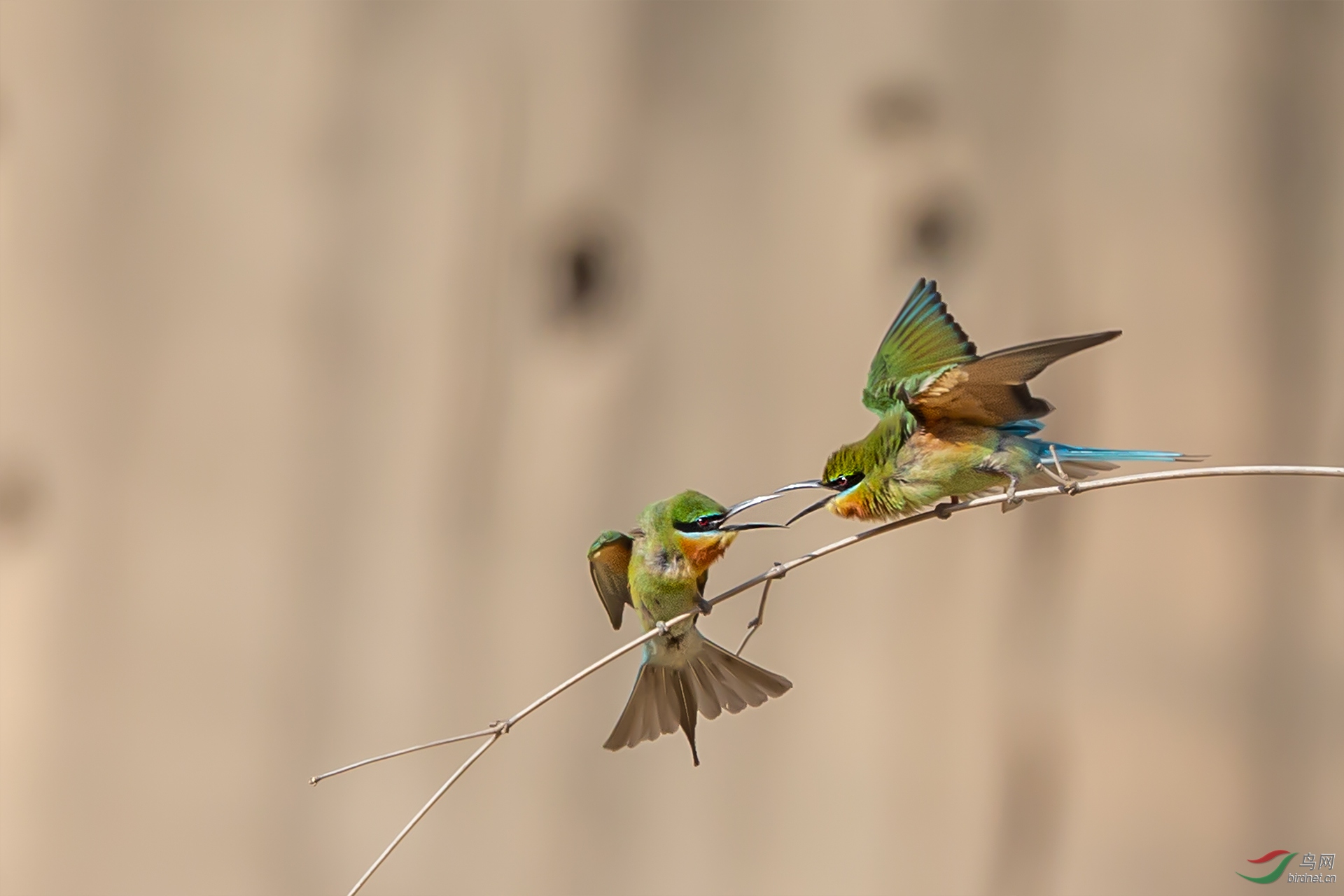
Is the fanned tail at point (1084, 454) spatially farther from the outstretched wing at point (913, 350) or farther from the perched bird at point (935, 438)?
the outstretched wing at point (913, 350)

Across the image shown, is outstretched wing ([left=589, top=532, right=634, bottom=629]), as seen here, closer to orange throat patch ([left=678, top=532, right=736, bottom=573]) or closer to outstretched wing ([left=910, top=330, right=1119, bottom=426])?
orange throat patch ([left=678, top=532, right=736, bottom=573])

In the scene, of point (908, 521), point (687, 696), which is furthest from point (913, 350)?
point (687, 696)

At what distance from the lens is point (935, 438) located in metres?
0.94

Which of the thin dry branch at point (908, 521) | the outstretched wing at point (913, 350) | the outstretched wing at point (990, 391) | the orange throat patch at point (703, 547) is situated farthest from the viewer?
the orange throat patch at point (703, 547)

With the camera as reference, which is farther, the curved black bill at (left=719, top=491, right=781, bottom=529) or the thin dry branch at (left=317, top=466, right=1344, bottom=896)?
the curved black bill at (left=719, top=491, right=781, bottom=529)

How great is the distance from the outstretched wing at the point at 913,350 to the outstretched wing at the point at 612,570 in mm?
315

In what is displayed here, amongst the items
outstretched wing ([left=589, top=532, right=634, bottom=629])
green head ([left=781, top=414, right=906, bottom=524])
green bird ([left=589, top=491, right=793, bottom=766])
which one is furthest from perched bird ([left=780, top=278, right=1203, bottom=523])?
outstretched wing ([left=589, top=532, right=634, bottom=629])

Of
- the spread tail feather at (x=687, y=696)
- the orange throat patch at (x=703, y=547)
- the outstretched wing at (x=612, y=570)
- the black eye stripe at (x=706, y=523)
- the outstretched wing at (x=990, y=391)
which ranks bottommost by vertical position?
the spread tail feather at (x=687, y=696)

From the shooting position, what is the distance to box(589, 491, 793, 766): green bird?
1.08 m

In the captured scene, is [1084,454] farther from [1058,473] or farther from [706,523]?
[706,523]

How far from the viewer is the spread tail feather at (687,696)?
110 cm

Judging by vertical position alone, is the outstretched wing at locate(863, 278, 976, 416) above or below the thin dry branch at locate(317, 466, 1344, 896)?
above

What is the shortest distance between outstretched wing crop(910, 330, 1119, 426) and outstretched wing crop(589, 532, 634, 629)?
14.7 inches

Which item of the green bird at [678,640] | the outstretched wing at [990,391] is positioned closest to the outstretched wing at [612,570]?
the green bird at [678,640]
